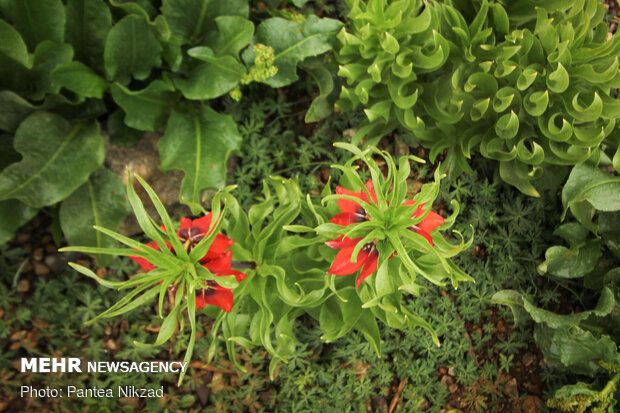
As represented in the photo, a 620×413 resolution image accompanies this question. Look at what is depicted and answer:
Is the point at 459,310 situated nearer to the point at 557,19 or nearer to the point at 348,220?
the point at 348,220

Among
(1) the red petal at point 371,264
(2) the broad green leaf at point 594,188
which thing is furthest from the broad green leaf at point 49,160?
(2) the broad green leaf at point 594,188

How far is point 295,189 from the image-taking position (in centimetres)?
130

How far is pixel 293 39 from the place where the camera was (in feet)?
5.70

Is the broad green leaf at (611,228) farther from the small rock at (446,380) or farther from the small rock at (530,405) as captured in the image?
the small rock at (446,380)

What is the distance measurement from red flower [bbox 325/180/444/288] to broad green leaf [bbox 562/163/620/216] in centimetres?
86

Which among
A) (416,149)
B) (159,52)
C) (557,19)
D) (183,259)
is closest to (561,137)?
(557,19)

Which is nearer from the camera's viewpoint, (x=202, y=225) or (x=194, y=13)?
(x=202, y=225)

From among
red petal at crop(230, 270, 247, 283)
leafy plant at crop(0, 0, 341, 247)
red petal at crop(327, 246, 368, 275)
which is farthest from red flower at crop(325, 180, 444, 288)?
leafy plant at crop(0, 0, 341, 247)

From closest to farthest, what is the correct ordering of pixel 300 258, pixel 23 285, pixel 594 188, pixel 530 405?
pixel 300 258 → pixel 594 188 → pixel 23 285 → pixel 530 405

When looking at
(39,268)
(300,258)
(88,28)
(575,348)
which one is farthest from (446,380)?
(88,28)

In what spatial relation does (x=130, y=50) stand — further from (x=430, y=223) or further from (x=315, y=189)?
(x=430, y=223)

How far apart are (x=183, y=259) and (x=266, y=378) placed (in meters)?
1.03

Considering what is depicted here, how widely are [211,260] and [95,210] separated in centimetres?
78

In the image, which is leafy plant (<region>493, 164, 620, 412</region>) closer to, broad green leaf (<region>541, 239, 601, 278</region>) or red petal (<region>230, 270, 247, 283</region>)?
broad green leaf (<region>541, 239, 601, 278</region>)
